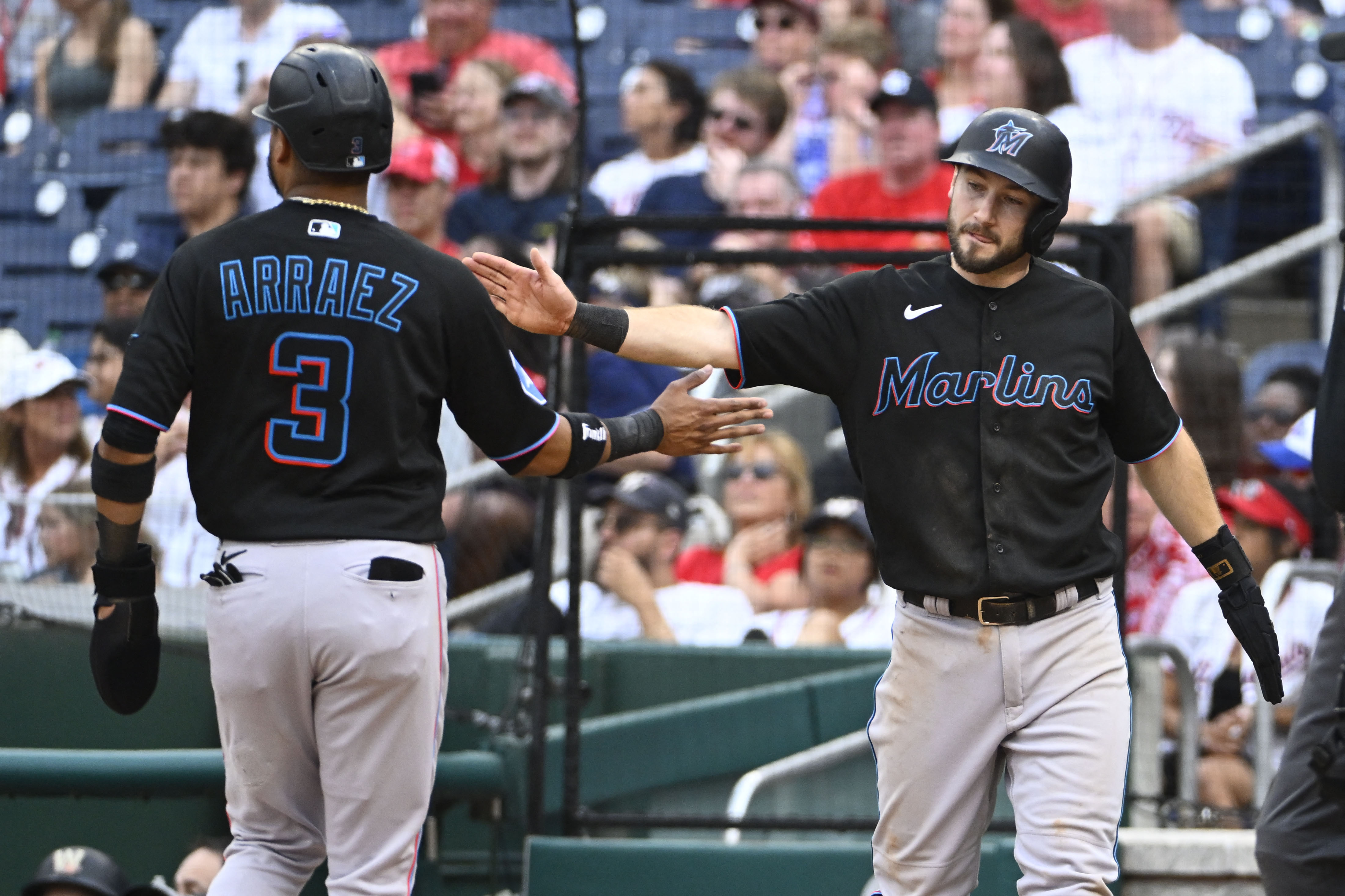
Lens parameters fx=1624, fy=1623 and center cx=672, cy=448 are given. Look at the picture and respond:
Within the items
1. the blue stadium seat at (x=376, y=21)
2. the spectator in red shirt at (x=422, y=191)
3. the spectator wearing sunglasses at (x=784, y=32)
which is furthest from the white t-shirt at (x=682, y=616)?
the spectator wearing sunglasses at (x=784, y=32)

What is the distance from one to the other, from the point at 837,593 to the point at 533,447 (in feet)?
8.96

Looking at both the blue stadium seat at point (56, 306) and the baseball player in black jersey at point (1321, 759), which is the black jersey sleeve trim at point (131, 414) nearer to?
the baseball player in black jersey at point (1321, 759)

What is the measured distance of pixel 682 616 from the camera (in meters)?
6.10

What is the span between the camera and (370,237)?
3.10m

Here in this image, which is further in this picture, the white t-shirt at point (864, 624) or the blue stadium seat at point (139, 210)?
the blue stadium seat at point (139, 210)

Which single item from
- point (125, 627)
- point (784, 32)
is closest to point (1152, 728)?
point (125, 627)

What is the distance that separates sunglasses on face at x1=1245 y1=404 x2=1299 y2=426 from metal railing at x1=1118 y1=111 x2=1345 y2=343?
56cm

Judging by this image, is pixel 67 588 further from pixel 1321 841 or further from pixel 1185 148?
pixel 1185 148

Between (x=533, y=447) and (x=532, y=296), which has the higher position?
(x=532, y=296)

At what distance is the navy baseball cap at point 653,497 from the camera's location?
605 cm

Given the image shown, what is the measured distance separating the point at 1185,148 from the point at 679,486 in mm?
3053

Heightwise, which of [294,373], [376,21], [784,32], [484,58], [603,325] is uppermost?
[784,32]

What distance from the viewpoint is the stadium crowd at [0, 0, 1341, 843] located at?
5.80 m

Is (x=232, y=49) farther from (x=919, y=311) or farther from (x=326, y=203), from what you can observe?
(x=919, y=311)
